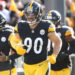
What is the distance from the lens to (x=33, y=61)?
8250 mm

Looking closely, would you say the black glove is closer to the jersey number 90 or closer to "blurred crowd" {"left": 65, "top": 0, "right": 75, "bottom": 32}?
the jersey number 90

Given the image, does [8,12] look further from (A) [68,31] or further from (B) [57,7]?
(A) [68,31]

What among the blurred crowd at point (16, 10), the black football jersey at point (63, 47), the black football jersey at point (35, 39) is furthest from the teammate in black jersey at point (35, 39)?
the blurred crowd at point (16, 10)

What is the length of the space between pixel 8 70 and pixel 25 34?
805 millimetres

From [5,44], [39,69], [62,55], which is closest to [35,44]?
[39,69]

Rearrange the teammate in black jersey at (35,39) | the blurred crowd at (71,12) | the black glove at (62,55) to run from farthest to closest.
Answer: the blurred crowd at (71,12) → the black glove at (62,55) → the teammate in black jersey at (35,39)

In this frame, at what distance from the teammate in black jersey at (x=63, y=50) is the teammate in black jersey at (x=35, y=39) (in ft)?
3.36

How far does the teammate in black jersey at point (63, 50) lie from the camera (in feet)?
30.1

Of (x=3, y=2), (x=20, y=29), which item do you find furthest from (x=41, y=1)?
(x=20, y=29)

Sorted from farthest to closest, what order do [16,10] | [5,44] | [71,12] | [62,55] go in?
[71,12] < [16,10] < [62,55] < [5,44]

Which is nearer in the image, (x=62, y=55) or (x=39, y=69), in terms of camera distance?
(x=39, y=69)

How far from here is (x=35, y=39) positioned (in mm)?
8148

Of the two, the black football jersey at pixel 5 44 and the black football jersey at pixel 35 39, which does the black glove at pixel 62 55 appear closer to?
the black football jersey at pixel 35 39

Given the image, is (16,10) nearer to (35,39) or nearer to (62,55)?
(62,55)
